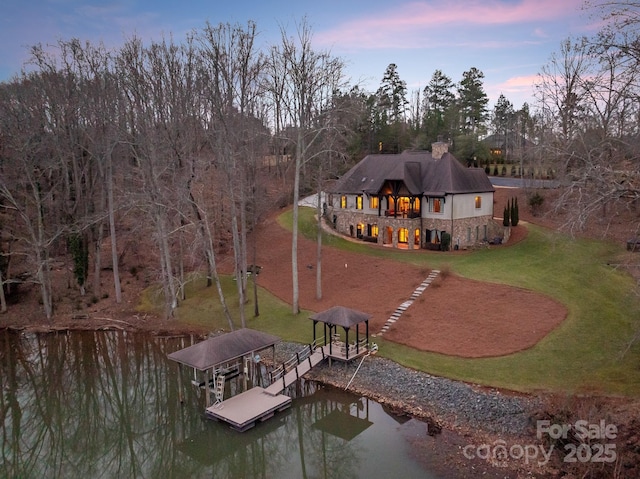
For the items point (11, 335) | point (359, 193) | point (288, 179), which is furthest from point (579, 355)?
point (288, 179)

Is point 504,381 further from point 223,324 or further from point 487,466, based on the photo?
point 223,324

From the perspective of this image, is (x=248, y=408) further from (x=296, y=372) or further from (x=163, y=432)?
(x=163, y=432)

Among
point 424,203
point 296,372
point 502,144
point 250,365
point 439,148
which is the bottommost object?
point 250,365

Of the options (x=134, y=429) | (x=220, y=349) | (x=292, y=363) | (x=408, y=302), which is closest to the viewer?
(x=220, y=349)

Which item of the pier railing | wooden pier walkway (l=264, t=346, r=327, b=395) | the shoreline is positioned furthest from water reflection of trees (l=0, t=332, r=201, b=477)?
the shoreline

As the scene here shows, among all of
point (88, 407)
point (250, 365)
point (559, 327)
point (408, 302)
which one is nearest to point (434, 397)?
point (559, 327)

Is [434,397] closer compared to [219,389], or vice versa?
[434,397]
